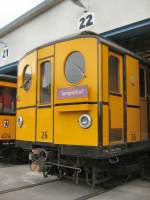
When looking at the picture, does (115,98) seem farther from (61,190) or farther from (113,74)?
(61,190)

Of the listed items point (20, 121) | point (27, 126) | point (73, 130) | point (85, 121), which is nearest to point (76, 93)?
point (85, 121)

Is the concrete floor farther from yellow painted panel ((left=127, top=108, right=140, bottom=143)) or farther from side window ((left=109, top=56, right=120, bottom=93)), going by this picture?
side window ((left=109, top=56, right=120, bottom=93))

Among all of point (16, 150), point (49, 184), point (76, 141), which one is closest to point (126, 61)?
point (76, 141)

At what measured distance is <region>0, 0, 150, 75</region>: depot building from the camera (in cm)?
799

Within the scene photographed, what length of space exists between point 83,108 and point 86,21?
424cm

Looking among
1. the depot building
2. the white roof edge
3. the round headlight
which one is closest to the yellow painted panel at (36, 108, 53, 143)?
the round headlight

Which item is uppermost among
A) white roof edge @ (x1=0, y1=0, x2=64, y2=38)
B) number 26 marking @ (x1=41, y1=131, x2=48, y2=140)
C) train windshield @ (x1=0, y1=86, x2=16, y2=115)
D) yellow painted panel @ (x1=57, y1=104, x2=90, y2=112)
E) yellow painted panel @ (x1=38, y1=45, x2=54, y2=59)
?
white roof edge @ (x1=0, y1=0, x2=64, y2=38)

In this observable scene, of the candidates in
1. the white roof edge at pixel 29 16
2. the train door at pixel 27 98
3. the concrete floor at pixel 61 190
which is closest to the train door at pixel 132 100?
the concrete floor at pixel 61 190

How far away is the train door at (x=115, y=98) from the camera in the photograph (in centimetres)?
596

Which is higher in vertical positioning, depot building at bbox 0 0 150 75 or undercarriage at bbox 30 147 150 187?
depot building at bbox 0 0 150 75

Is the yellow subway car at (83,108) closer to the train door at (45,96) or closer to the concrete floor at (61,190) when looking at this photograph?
the train door at (45,96)

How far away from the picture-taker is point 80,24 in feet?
31.0

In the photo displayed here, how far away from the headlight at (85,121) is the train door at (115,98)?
445 millimetres

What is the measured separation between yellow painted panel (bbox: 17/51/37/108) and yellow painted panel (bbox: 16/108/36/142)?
16 centimetres
